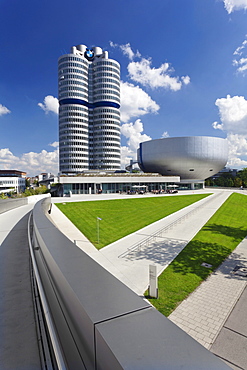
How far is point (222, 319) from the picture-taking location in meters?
7.52

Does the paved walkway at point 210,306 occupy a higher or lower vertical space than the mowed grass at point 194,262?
lower

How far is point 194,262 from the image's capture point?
1282 cm

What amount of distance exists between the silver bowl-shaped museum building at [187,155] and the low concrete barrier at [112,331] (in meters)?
99.4

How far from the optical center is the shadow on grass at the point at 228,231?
19059 mm

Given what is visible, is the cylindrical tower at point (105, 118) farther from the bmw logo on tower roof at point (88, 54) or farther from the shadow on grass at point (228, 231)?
the shadow on grass at point (228, 231)

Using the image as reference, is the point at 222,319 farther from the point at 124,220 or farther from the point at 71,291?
the point at 124,220

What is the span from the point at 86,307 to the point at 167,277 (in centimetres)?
960

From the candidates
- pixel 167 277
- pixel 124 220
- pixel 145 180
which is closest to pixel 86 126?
pixel 145 180

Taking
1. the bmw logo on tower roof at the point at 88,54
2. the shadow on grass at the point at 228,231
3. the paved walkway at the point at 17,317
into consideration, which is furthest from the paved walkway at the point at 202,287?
the bmw logo on tower roof at the point at 88,54

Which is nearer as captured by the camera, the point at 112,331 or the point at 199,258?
the point at 112,331

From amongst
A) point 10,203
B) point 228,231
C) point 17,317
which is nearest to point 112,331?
point 17,317

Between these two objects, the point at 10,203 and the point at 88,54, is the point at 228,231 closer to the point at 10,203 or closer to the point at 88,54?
the point at 10,203

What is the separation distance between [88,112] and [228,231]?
118 metres

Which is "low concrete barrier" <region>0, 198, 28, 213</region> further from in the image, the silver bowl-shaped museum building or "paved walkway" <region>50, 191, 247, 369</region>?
the silver bowl-shaped museum building
